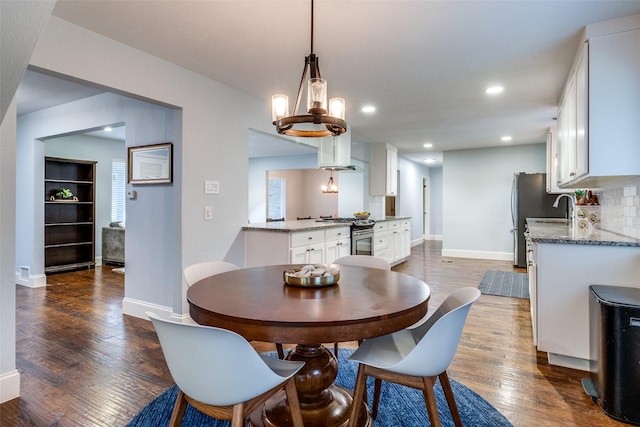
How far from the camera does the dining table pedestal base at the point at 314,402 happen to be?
1.65 meters

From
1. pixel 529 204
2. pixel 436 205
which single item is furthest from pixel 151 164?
pixel 436 205

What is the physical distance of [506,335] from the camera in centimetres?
294

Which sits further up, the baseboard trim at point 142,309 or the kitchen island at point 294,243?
the kitchen island at point 294,243

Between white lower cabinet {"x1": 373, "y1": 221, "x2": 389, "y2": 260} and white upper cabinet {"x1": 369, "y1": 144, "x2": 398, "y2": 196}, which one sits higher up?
white upper cabinet {"x1": 369, "y1": 144, "x2": 398, "y2": 196}

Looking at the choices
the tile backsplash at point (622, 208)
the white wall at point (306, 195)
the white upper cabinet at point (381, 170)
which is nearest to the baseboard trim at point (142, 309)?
the tile backsplash at point (622, 208)

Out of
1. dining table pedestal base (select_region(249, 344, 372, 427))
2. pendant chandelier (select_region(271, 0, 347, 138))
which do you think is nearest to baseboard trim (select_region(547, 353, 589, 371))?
dining table pedestal base (select_region(249, 344, 372, 427))

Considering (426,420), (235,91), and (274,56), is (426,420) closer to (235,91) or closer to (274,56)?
(274,56)

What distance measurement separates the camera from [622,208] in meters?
2.81

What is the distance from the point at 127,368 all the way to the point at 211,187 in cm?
163

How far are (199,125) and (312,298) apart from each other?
7.73 feet

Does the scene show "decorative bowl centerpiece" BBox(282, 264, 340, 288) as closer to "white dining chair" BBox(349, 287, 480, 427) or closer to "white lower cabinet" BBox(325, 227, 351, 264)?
"white dining chair" BBox(349, 287, 480, 427)

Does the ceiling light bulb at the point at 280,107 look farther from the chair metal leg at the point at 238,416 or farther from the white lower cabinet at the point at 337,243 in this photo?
the white lower cabinet at the point at 337,243

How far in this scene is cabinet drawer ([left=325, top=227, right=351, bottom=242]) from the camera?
4199 mm

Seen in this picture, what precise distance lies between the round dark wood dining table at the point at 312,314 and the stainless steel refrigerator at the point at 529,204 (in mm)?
5190
